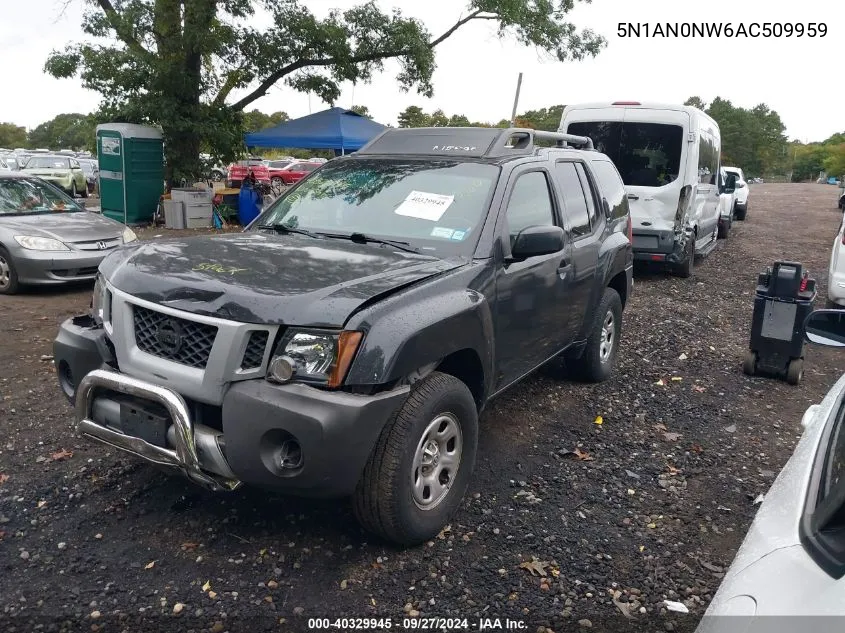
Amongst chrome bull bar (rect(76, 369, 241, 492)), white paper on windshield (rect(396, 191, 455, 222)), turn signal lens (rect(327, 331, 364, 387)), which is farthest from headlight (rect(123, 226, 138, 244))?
turn signal lens (rect(327, 331, 364, 387))

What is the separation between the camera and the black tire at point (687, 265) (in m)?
10.9

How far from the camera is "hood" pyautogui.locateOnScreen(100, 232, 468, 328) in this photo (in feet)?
9.53

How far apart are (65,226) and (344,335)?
706 cm

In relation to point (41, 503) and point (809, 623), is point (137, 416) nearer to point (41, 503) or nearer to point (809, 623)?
point (41, 503)

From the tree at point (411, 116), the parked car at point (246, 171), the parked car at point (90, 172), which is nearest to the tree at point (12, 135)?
the tree at point (411, 116)

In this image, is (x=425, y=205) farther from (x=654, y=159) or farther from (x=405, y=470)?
(x=654, y=159)

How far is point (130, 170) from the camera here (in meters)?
14.9

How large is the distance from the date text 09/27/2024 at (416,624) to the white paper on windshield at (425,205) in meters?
2.13

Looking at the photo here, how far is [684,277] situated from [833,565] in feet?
34.7

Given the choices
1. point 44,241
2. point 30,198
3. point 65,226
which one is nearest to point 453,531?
point 44,241

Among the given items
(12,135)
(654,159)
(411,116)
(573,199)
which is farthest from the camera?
(12,135)

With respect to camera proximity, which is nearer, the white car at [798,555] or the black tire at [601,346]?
the white car at [798,555]

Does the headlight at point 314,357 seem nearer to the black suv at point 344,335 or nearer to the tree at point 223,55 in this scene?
the black suv at point 344,335

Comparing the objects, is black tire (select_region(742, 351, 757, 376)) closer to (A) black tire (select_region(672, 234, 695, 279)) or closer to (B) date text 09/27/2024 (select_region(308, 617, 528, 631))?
(B) date text 09/27/2024 (select_region(308, 617, 528, 631))
